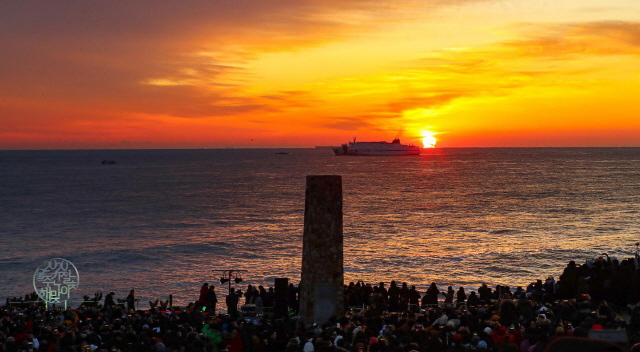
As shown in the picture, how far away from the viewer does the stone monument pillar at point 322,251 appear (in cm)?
1648

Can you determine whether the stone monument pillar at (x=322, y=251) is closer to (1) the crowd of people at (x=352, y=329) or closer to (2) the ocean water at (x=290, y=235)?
(1) the crowd of people at (x=352, y=329)

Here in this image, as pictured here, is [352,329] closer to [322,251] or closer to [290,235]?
[322,251]

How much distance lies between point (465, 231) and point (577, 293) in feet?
114

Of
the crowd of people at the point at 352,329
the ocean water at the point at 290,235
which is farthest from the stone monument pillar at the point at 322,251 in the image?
the ocean water at the point at 290,235

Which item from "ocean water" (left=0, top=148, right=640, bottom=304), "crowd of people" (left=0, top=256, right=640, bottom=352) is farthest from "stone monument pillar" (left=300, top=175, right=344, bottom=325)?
"ocean water" (left=0, top=148, right=640, bottom=304)

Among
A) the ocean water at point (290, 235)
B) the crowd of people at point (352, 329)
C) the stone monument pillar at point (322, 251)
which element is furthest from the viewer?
the ocean water at point (290, 235)

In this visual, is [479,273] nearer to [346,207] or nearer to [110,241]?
[110,241]

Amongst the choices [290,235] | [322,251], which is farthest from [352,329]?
[290,235]

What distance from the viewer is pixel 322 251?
1656cm

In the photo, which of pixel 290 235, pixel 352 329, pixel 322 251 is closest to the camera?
pixel 352 329

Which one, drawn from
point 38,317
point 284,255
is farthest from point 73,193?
point 38,317

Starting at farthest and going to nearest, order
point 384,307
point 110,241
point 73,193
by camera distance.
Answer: point 73,193, point 110,241, point 384,307

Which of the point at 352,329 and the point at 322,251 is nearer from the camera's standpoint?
the point at 352,329

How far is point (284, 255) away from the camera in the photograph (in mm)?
40719
